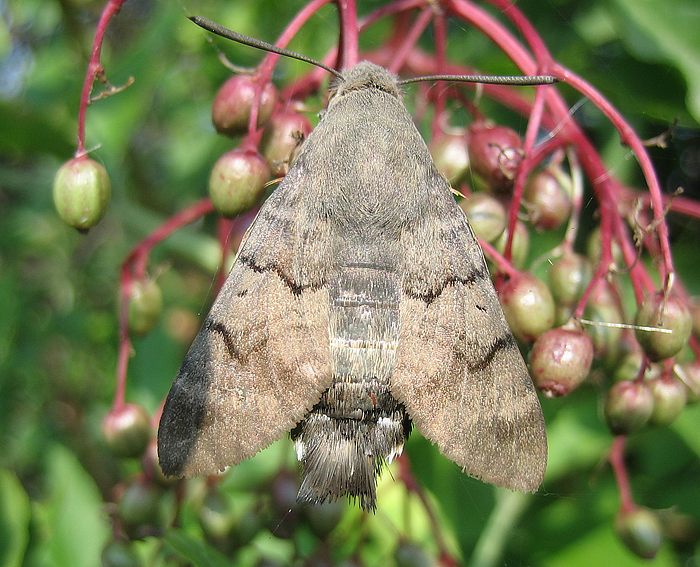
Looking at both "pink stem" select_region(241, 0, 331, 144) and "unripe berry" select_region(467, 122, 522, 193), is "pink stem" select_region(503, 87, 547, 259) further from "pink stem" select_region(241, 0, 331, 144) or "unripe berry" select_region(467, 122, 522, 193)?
"pink stem" select_region(241, 0, 331, 144)

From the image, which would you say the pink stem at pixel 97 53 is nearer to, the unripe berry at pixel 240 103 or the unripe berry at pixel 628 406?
the unripe berry at pixel 240 103

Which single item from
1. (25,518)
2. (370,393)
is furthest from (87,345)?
(370,393)

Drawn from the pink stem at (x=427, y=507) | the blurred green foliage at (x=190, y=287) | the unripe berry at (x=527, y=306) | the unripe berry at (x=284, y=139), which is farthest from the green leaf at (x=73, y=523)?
the unripe berry at (x=527, y=306)

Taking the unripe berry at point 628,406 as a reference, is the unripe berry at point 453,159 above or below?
above

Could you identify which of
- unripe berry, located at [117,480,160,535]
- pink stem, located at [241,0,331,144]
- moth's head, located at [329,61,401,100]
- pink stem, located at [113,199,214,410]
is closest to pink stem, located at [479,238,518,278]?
moth's head, located at [329,61,401,100]

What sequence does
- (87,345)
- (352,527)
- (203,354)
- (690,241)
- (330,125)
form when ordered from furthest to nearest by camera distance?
(87,345)
(690,241)
(352,527)
(330,125)
(203,354)

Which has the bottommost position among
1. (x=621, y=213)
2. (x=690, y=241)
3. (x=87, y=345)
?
(x=87, y=345)

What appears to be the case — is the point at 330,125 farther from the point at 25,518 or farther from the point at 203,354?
the point at 25,518
